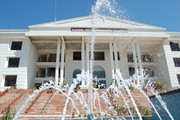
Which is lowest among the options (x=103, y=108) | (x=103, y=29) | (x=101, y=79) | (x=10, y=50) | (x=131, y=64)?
(x=103, y=108)

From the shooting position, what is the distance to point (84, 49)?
31.5 metres

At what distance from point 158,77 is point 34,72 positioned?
18327 millimetres

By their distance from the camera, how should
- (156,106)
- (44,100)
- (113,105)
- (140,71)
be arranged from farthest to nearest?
(140,71) < (44,100) < (113,105) < (156,106)

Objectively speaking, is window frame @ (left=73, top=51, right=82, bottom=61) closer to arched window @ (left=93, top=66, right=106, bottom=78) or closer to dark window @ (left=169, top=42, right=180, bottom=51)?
arched window @ (left=93, top=66, right=106, bottom=78)

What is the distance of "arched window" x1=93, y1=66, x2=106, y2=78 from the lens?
31.1 m

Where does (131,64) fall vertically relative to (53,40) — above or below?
below

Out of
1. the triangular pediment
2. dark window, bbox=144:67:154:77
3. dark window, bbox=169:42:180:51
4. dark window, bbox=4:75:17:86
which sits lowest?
dark window, bbox=4:75:17:86

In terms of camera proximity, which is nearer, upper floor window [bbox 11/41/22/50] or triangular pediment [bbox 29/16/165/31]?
triangular pediment [bbox 29/16/165/31]

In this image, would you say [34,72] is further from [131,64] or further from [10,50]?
[131,64]

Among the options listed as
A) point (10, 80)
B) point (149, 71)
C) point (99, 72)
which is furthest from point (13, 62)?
point (149, 71)

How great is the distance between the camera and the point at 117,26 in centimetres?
2983

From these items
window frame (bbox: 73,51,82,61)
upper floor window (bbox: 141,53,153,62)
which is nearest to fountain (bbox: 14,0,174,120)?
upper floor window (bbox: 141,53,153,62)

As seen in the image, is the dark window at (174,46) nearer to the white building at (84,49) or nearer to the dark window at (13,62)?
the white building at (84,49)

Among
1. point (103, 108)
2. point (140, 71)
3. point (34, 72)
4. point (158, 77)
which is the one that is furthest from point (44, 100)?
point (158, 77)
